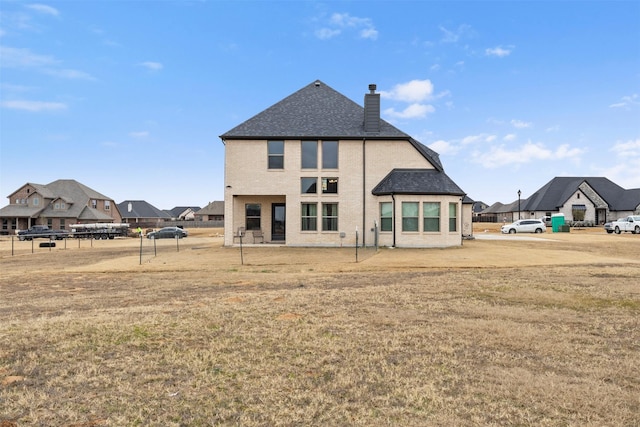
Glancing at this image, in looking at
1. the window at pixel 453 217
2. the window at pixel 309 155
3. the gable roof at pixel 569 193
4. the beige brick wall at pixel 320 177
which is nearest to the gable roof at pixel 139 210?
the beige brick wall at pixel 320 177

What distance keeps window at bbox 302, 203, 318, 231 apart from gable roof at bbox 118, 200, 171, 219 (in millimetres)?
77534

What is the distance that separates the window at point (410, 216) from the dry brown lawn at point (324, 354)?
12913mm

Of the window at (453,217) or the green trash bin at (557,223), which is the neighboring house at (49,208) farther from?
the green trash bin at (557,223)

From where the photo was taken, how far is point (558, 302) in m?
8.97

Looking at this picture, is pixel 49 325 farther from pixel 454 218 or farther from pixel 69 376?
pixel 454 218

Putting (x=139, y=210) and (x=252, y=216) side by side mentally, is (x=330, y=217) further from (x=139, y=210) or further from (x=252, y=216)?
(x=139, y=210)

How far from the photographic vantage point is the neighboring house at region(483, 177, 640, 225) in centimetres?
6341

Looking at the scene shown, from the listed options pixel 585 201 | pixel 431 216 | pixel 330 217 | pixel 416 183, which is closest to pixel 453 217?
pixel 431 216

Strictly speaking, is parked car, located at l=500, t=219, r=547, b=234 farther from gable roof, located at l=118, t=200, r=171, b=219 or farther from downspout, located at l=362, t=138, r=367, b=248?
gable roof, located at l=118, t=200, r=171, b=219

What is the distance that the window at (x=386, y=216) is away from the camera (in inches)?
980

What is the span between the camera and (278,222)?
28484 mm

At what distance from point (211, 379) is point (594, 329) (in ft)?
21.6

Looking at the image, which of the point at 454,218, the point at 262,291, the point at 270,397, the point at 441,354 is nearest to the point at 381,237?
the point at 454,218

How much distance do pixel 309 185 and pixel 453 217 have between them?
9.68 metres
